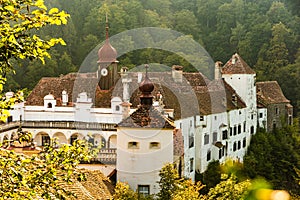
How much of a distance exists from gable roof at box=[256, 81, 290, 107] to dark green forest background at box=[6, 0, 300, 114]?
9539 mm

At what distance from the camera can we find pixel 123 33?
227 ft

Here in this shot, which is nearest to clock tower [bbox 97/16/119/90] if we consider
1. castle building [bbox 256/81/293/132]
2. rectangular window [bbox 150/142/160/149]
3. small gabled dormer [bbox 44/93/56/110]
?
small gabled dormer [bbox 44/93/56/110]

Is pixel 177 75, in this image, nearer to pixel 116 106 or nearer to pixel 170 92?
pixel 170 92

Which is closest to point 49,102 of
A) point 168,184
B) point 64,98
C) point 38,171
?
point 64,98

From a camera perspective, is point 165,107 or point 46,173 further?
point 165,107

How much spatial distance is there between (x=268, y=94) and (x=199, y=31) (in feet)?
87.7

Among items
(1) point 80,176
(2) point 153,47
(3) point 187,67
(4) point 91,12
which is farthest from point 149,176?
(4) point 91,12

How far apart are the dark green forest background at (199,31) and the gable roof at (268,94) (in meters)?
9.54

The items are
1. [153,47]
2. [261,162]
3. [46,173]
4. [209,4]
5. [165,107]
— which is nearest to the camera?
[46,173]

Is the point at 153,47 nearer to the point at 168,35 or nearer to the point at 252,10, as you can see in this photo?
the point at 168,35

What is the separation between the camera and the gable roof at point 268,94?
4816 cm

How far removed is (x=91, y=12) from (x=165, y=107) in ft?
145

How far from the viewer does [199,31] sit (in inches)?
2955

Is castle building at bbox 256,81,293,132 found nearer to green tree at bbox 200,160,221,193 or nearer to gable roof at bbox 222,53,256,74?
gable roof at bbox 222,53,256,74
